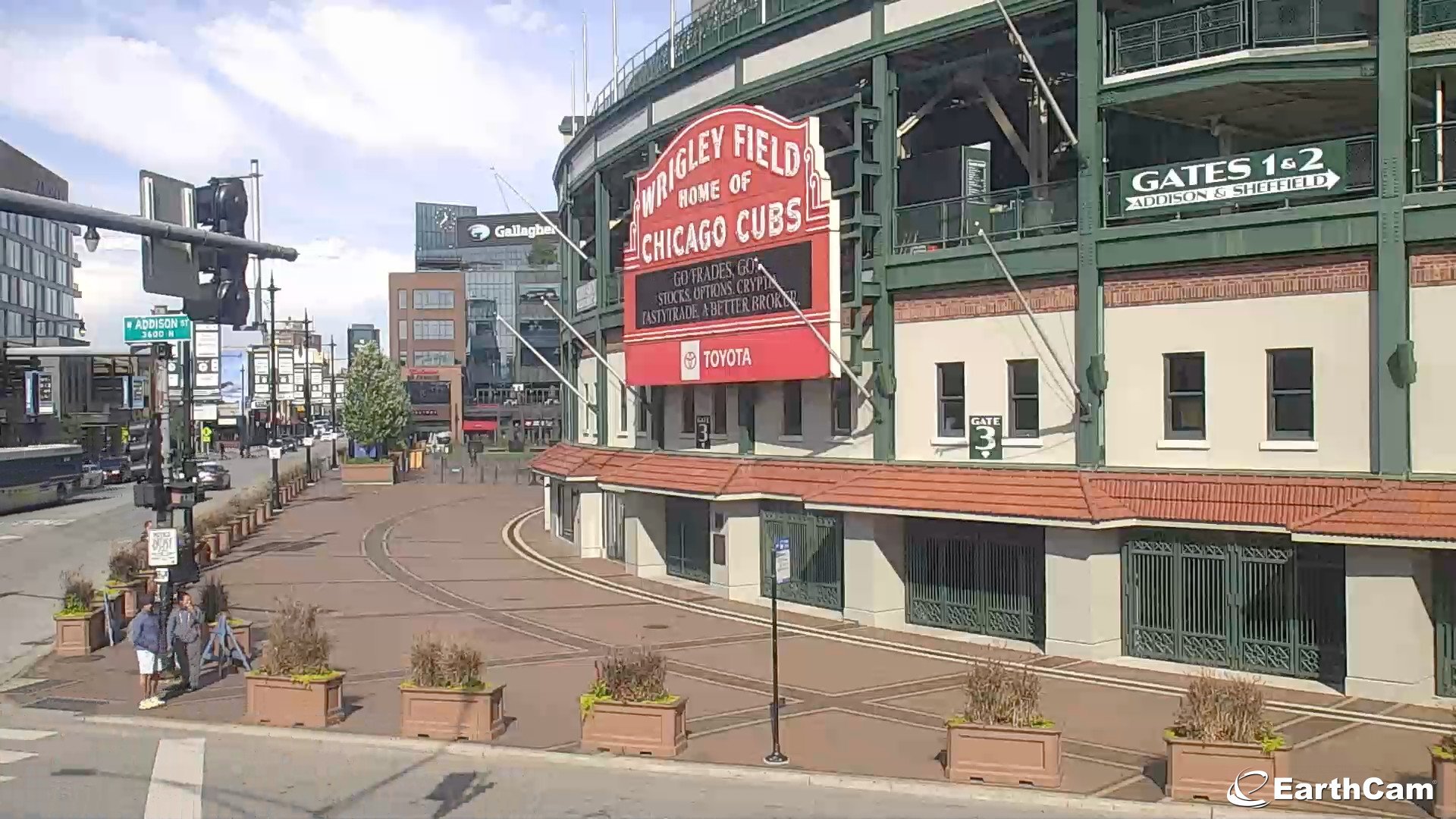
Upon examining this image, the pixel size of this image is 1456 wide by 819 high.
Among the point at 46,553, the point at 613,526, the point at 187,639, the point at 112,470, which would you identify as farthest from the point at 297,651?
the point at 112,470

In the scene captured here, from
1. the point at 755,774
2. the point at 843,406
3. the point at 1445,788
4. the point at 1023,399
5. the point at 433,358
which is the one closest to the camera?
the point at 1445,788

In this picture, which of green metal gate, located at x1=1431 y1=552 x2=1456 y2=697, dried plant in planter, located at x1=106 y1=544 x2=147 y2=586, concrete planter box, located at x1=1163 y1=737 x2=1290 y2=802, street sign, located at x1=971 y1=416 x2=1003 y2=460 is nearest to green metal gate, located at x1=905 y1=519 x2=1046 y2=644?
street sign, located at x1=971 y1=416 x2=1003 y2=460

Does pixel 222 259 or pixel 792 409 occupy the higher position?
pixel 222 259

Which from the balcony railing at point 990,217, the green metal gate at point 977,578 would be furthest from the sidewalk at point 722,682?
the balcony railing at point 990,217

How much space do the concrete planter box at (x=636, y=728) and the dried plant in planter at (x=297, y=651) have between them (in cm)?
435

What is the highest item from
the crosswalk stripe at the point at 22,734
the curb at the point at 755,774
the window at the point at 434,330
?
the window at the point at 434,330

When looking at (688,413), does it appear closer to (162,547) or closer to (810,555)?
(810,555)

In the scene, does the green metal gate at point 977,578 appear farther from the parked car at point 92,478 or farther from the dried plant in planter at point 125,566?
the parked car at point 92,478

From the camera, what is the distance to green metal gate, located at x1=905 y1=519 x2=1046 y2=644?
24.4 metres

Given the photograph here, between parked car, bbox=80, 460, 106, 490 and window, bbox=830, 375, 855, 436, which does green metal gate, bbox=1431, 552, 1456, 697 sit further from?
parked car, bbox=80, 460, 106, 490

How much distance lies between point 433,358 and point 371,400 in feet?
186

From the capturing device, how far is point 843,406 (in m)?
28.8

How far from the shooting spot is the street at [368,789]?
45.2 feet

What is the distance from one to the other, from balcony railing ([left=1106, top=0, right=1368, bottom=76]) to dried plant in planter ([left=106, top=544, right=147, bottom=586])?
24484mm
